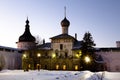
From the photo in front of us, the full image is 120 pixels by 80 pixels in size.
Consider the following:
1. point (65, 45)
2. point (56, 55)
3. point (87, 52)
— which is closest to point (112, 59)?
point (87, 52)

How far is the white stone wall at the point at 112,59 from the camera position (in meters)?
63.2

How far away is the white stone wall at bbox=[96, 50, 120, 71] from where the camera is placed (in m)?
63.2

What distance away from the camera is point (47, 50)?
68.8 meters

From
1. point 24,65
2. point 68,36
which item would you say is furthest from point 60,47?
point 24,65

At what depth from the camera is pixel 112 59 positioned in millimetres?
63625

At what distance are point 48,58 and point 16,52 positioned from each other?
1013 centimetres

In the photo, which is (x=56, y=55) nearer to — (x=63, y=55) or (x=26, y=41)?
(x=63, y=55)

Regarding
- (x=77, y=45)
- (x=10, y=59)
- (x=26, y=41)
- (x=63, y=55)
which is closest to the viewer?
(x=63, y=55)

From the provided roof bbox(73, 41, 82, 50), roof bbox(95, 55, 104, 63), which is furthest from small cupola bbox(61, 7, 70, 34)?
roof bbox(95, 55, 104, 63)

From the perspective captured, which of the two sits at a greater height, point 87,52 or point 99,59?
point 87,52

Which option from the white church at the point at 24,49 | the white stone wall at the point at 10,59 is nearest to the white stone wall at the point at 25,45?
the white church at the point at 24,49

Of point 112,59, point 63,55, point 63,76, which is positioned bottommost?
point 63,76

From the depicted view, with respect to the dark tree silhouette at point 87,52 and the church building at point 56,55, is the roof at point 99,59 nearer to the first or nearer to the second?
the church building at point 56,55

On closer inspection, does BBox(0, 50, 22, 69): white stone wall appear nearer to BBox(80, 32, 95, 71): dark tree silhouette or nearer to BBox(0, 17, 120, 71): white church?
BBox(0, 17, 120, 71): white church
